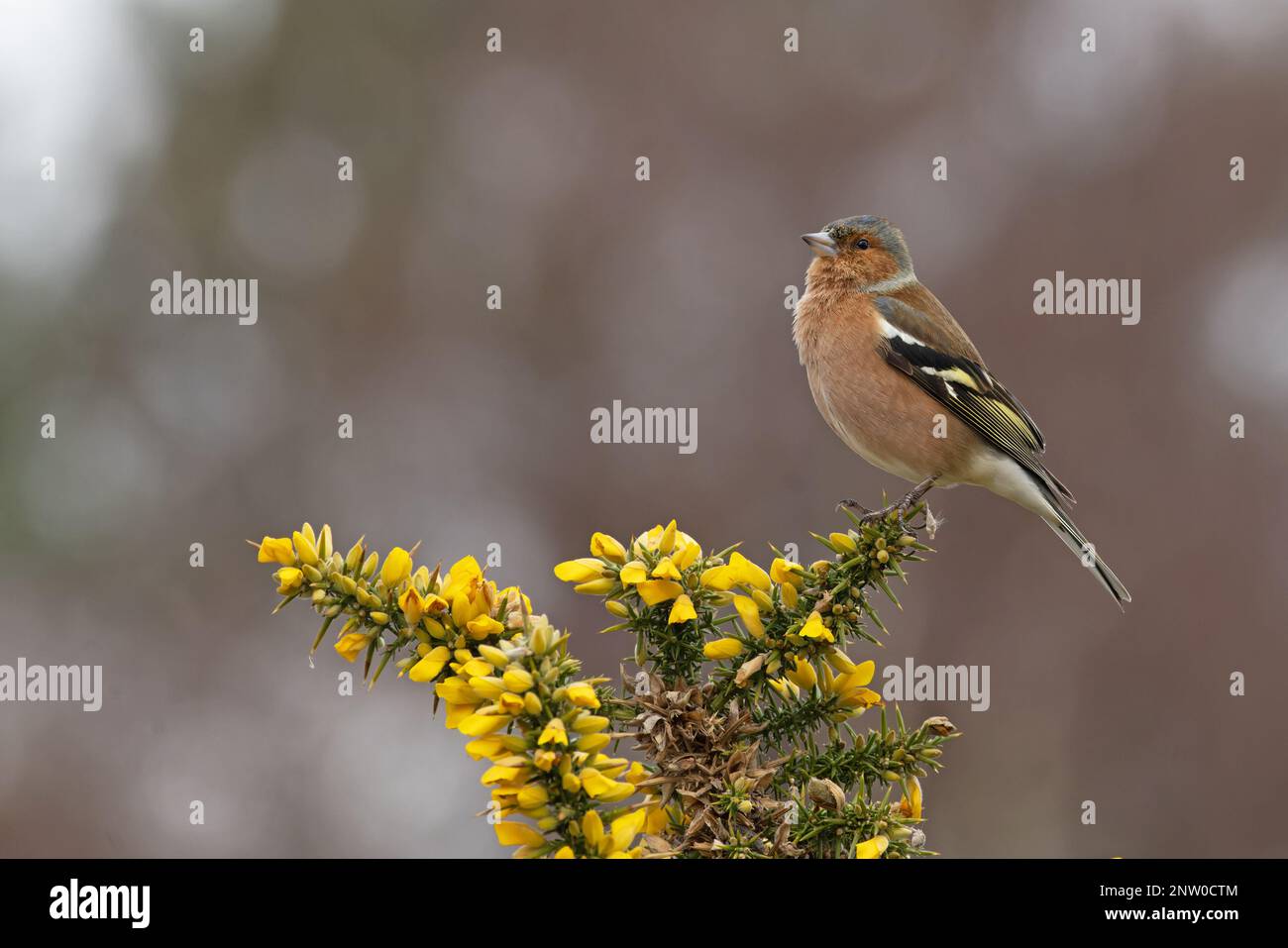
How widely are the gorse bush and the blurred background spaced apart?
226 inches

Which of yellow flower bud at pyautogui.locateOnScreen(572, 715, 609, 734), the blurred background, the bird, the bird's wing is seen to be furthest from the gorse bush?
the blurred background

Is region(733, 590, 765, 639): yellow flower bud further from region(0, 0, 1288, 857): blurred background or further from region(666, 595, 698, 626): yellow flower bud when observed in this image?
region(0, 0, 1288, 857): blurred background

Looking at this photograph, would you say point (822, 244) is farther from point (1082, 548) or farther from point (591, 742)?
point (591, 742)

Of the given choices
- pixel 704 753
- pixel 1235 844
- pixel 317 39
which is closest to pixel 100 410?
pixel 317 39

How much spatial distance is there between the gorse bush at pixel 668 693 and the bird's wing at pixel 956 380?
2797 millimetres

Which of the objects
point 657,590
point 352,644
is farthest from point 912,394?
point 352,644

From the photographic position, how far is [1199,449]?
9.34 meters

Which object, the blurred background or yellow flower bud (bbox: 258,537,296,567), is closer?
yellow flower bud (bbox: 258,537,296,567)

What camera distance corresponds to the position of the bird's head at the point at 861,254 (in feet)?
18.9

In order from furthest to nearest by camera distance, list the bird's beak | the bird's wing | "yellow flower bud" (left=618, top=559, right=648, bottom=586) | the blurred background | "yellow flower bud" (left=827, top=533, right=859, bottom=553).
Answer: the blurred background
the bird's beak
the bird's wing
"yellow flower bud" (left=827, top=533, right=859, bottom=553)
"yellow flower bud" (left=618, top=559, right=648, bottom=586)

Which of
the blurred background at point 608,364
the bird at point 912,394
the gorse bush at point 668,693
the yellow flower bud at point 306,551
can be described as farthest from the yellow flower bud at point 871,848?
the blurred background at point 608,364

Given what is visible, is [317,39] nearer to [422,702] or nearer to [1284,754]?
[422,702]

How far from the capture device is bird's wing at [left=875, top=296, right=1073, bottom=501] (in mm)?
5277

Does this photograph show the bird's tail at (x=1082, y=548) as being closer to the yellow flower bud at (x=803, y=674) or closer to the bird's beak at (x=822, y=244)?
the bird's beak at (x=822, y=244)
